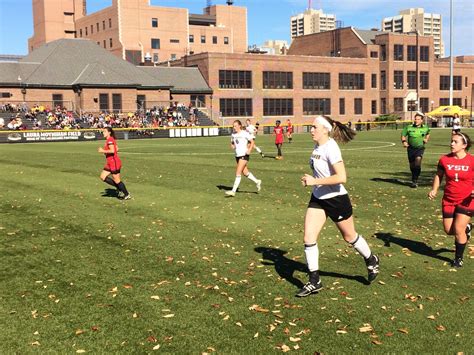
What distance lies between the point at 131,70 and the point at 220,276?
62.6 metres

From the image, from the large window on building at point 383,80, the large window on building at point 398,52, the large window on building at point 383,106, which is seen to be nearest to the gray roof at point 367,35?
the large window on building at point 398,52

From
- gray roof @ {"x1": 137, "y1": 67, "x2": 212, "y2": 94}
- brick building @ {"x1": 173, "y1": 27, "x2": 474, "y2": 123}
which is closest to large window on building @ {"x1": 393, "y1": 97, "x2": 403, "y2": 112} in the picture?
brick building @ {"x1": 173, "y1": 27, "x2": 474, "y2": 123}

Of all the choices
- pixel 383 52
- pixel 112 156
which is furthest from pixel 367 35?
pixel 112 156

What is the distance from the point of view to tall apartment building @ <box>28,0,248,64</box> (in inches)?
4136

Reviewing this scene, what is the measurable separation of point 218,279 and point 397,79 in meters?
83.5

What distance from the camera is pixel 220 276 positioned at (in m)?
7.27

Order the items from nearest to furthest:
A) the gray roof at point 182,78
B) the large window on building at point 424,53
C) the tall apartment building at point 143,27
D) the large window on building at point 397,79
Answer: the gray roof at point 182,78 < the large window on building at point 397,79 < the large window on building at point 424,53 < the tall apartment building at point 143,27

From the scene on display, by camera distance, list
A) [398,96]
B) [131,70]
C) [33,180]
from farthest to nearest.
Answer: [398,96], [131,70], [33,180]

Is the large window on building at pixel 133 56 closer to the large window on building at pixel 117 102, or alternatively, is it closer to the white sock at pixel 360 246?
the large window on building at pixel 117 102

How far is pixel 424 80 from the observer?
284 ft

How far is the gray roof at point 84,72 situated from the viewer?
61031 mm

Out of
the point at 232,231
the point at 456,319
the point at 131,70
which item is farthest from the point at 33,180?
the point at 131,70

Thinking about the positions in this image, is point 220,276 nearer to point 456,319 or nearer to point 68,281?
point 68,281

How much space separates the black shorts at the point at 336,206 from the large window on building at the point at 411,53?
85.3 m
